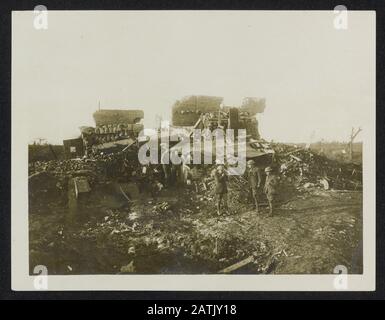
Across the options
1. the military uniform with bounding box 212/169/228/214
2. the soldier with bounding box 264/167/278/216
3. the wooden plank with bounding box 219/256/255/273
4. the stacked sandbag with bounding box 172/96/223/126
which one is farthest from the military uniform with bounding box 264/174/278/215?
the stacked sandbag with bounding box 172/96/223/126

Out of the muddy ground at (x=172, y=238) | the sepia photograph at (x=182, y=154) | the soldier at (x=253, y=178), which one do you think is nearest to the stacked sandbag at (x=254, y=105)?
the sepia photograph at (x=182, y=154)

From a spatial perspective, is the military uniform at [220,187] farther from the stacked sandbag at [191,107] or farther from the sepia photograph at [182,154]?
the stacked sandbag at [191,107]

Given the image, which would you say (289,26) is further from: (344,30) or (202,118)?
(202,118)

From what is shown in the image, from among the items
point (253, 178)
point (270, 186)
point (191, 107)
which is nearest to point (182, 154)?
point (191, 107)

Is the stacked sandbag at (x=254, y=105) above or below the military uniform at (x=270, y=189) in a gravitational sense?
above

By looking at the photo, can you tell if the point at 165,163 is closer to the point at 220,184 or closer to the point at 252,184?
the point at 220,184
